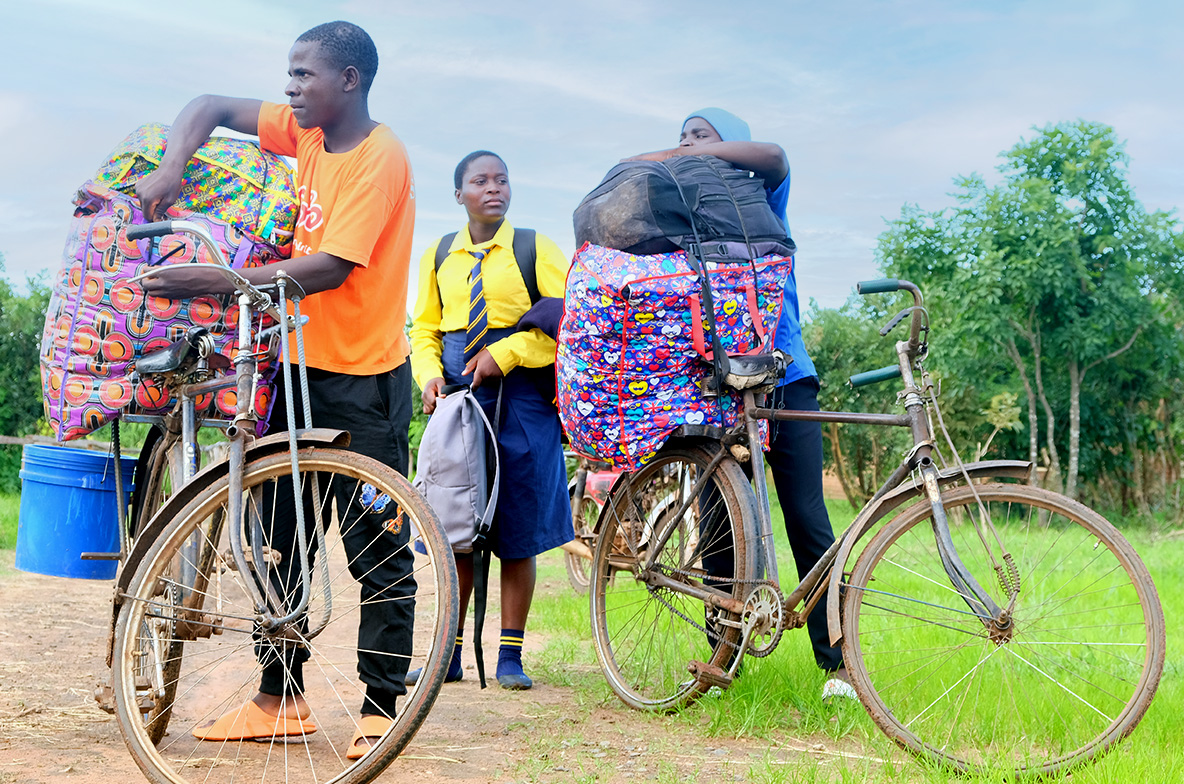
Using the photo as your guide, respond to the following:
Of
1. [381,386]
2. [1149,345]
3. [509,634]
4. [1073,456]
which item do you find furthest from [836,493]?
[381,386]

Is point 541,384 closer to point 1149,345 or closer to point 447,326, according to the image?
point 447,326

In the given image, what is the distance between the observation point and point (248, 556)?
2711 millimetres

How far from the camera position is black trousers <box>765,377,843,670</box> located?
3805mm

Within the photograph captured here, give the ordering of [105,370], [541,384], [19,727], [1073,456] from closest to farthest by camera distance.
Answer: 1. [105,370]
2. [19,727]
3. [541,384]
4. [1073,456]

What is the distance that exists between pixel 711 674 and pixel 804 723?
375 mm

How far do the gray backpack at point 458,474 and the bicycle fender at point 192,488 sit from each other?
1.40m

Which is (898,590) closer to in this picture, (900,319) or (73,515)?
(900,319)

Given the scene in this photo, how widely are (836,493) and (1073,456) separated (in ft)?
14.3

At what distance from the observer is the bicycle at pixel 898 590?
2885 mm

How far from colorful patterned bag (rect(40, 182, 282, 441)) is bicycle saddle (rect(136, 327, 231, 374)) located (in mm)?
72

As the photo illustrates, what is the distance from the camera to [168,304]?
310 cm

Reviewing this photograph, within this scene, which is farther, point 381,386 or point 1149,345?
point 1149,345

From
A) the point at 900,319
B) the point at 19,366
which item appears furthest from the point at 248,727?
the point at 19,366

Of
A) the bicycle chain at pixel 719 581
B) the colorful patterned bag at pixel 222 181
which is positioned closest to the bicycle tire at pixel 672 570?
the bicycle chain at pixel 719 581
